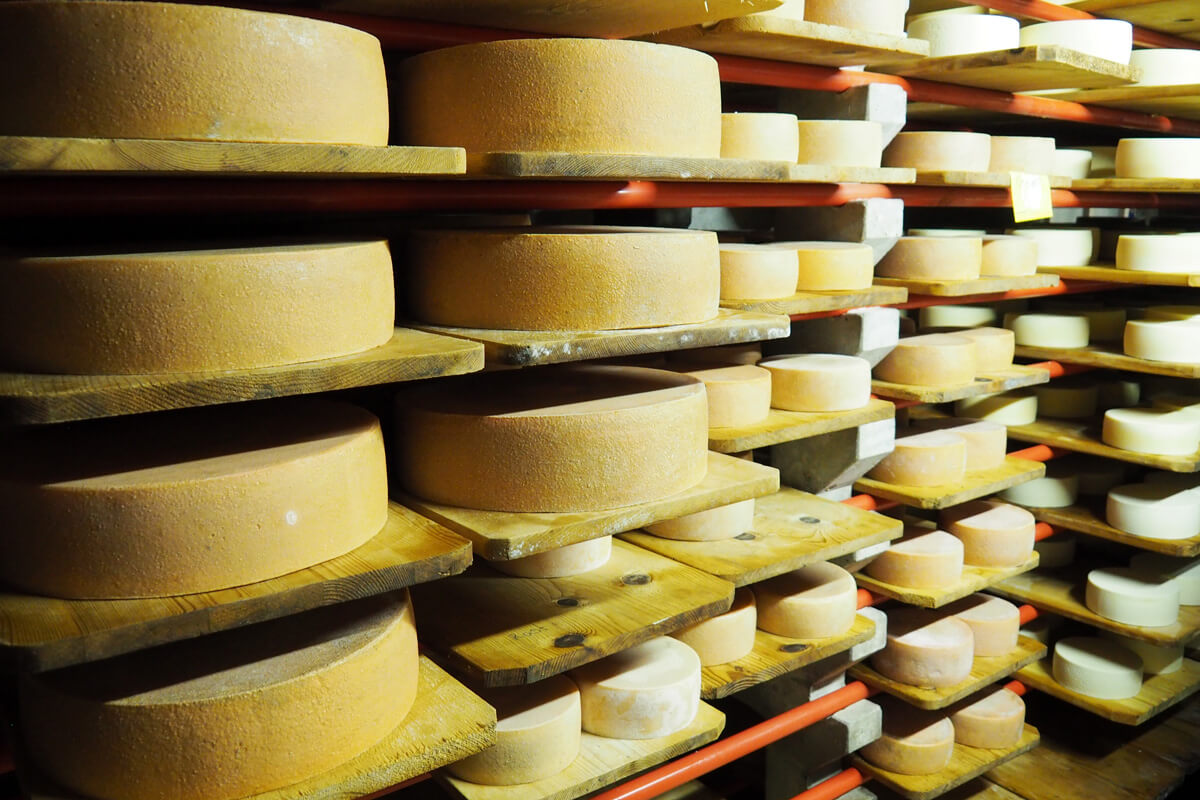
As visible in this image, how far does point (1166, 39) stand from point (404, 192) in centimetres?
290

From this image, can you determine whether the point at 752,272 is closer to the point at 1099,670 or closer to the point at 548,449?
the point at 548,449

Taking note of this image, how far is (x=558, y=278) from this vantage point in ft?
5.16

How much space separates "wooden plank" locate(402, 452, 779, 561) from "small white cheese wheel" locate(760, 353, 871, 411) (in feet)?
1.81

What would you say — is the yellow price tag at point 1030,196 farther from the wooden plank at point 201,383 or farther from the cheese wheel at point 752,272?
the wooden plank at point 201,383

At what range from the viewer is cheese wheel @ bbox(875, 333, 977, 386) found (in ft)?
8.75

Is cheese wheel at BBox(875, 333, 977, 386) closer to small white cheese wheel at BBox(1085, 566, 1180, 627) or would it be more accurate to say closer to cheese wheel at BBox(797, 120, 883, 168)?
cheese wheel at BBox(797, 120, 883, 168)

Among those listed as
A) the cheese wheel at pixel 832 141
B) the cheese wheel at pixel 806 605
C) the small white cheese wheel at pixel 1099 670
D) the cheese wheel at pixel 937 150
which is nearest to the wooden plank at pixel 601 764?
the cheese wheel at pixel 806 605

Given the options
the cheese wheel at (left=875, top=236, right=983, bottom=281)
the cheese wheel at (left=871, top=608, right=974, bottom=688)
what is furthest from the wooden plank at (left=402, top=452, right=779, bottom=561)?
the cheese wheel at (left=871, top=608, right=974, bottom=688)

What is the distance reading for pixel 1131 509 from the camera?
309cm

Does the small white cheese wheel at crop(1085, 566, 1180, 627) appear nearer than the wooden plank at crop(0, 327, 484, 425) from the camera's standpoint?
No

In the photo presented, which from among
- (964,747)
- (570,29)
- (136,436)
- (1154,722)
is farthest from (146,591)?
(1154,722)

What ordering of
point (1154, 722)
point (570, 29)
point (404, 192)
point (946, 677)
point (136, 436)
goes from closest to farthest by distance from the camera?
1. point (136, 436)
2. point (404, 192)
3. point (570, 29)
4. point (946, 677)
5. point (1154, 722)

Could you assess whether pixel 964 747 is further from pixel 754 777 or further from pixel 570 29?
pixel 570 29

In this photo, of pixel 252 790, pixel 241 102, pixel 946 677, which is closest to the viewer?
pixel 241 102
